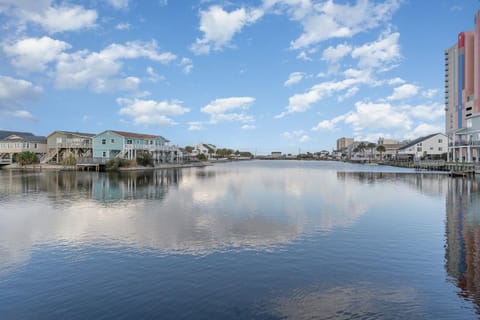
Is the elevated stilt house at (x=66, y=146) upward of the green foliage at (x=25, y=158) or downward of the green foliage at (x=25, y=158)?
upward

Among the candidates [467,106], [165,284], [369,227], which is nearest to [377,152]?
[467,106]

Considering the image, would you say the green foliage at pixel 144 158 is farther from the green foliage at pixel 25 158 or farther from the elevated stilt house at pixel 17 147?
the elevated stilt house at pixel 17 147

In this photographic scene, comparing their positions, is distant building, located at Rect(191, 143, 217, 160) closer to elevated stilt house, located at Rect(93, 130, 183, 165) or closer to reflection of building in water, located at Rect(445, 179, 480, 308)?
elevated stilt house, located at Rect(93, 130, 183, 165)

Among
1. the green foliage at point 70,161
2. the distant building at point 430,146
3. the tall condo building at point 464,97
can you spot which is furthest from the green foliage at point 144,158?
the distant building at point 430,146

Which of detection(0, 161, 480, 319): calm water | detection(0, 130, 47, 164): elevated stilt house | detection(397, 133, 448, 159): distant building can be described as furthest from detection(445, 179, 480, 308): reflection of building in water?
detection(397, 133, 448, 159): distant building

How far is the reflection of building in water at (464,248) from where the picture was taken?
325 inches

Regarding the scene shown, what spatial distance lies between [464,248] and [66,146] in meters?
68.1

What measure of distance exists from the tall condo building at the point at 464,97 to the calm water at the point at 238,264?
142ft

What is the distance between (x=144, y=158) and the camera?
59.5 meters

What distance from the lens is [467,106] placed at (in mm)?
76562

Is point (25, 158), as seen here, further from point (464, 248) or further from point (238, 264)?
point (464, 248)

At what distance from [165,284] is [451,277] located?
25.1 ft

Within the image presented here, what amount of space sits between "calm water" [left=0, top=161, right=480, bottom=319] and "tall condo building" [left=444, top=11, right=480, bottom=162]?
43.3 m

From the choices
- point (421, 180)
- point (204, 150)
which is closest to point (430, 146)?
point (421, 180)
